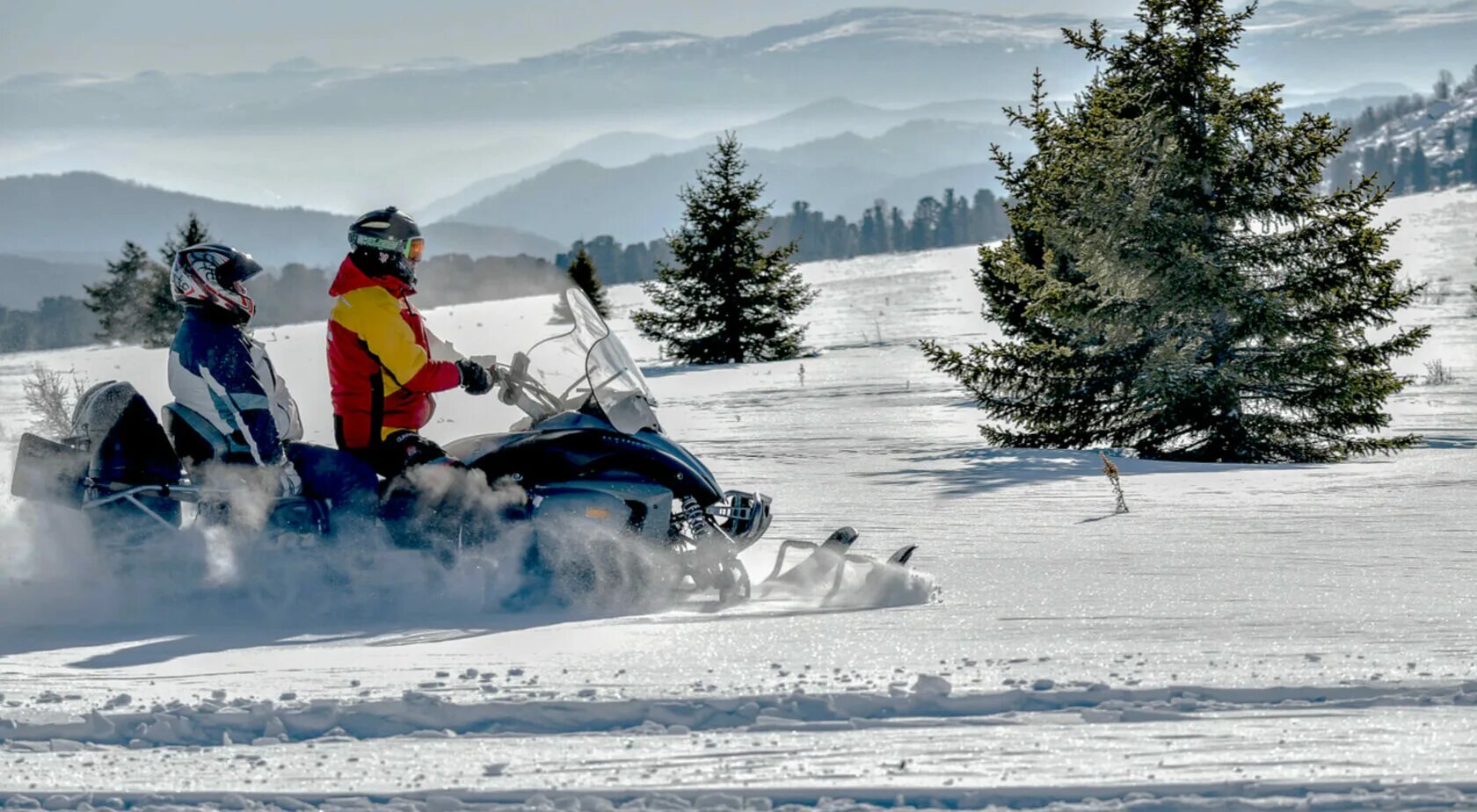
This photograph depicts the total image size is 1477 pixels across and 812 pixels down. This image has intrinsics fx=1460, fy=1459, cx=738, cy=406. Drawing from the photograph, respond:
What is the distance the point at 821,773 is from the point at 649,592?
2718mm

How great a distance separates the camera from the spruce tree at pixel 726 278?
30688mm

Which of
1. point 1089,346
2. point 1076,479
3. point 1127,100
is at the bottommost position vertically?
point 1076,479

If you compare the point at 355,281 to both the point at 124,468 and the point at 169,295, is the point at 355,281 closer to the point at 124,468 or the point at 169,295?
the point at 124,468

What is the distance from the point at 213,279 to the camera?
20.3 feet

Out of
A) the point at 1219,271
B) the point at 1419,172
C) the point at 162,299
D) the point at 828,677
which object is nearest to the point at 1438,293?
the point at 1219,271

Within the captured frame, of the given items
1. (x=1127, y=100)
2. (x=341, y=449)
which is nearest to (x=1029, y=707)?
(x=341, y=449)

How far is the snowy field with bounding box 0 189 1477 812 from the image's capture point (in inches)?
145

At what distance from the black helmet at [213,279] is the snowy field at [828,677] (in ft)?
3.55

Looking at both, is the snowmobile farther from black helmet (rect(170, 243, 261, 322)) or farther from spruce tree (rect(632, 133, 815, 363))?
spruce tree (rect(632, 133, 815, 363))

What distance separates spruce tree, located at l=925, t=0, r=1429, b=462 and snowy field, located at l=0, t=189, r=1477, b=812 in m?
3.56

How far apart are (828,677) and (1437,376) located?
1821cm

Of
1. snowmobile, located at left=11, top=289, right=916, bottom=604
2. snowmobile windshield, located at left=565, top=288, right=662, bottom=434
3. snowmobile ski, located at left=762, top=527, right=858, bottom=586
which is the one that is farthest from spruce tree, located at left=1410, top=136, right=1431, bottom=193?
snowmobile, located at left=11, top=289, right=916, bottom=604

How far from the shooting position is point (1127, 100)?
1359 centimetres

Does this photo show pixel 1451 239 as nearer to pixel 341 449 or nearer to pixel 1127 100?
pixel 1127 100
